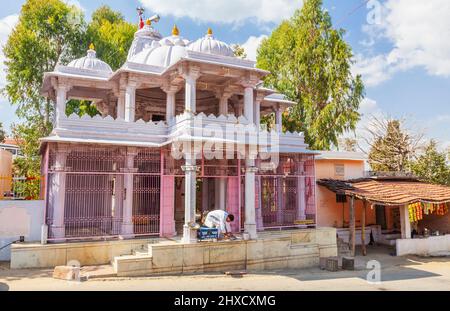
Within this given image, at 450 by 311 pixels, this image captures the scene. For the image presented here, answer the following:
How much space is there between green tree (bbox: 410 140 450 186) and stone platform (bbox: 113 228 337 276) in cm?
1158

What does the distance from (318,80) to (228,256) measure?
57.3ft

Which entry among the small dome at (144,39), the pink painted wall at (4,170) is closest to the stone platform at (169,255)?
the pink painted wall at (4,170)

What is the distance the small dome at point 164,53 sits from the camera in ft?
47.7

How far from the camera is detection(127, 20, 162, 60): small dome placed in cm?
1756

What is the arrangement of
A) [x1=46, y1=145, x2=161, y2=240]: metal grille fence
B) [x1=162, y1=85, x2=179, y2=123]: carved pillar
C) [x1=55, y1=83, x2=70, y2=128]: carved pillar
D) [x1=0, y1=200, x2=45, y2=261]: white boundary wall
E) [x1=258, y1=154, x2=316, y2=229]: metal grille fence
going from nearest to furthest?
[x1=0, y1=200, x2=45, y2=261]: white boundary wall → [x1=46, y1=145, x2=161, y2=240]: metal grille fence → [x1=55, y1=83, x2=70, y2=128]: carved pillar → [x1=162, y1=85, x2=179, y2=123]: carved pillar → [x1=258, y1=154, x2=316, y2=229]: metal grille fence

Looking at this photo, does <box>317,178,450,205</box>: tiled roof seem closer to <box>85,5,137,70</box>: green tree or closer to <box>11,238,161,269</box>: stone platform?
<box>11,238,161,269</box>: stone platform

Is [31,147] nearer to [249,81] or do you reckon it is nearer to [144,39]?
[144,39]

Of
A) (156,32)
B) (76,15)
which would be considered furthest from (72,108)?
(156,32)

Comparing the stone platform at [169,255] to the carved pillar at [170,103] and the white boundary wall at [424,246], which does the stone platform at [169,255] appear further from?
the white boundary wall at [424,246]

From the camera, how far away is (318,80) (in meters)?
24.6

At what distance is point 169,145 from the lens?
11859 mm

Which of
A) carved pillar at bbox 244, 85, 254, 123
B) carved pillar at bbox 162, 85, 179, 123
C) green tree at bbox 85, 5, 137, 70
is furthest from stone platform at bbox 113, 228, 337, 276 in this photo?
green tree at bbox 85, 5, 137, 70
